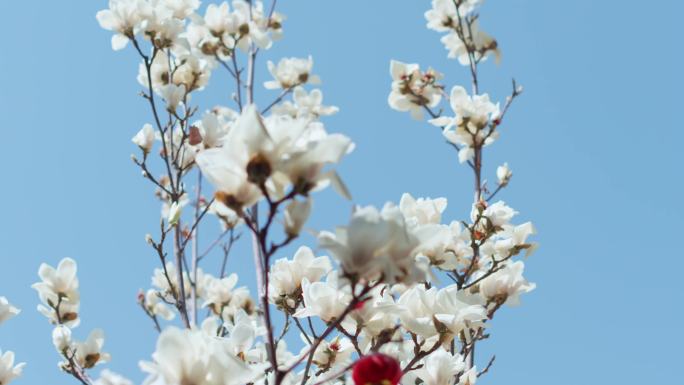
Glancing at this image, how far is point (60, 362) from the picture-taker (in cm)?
297

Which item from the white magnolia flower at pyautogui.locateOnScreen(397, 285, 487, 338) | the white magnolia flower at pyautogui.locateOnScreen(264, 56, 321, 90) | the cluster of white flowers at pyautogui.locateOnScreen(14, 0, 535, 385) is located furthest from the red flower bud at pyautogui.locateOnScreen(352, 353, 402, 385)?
the white magnolia flower at pyautogui.locateOnScreen(264, 56, 321, 90)

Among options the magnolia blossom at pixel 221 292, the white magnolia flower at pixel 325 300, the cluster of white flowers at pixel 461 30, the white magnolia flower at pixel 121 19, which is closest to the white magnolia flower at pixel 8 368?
the white magnolia flower at pixel 325 300

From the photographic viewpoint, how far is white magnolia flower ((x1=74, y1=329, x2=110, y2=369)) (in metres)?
2.84

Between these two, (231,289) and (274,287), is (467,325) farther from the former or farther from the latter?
(231,289)

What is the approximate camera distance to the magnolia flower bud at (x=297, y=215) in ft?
3.11

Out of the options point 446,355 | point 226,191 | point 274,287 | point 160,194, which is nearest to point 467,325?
point 446,355

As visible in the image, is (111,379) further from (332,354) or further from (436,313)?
(332,354)

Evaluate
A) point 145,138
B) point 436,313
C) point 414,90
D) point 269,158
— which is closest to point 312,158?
point 269,158

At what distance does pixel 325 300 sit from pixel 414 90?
7.51 ft

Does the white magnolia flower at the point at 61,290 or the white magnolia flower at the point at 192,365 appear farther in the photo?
the white magnolia flower at the point at 61,290

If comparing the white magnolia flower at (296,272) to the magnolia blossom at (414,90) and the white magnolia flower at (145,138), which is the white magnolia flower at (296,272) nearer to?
the white magnolia flower at (145,138)

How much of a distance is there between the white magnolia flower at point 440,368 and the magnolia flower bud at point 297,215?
3.09 ft

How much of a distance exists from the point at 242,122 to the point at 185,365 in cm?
37

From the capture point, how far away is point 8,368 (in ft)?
7.23
